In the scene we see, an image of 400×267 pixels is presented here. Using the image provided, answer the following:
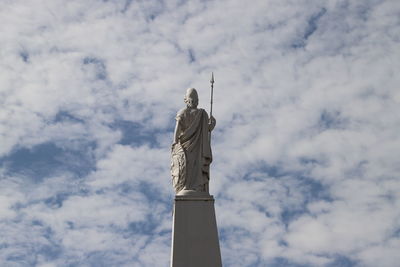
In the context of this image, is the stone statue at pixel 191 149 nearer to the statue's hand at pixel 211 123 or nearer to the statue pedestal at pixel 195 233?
the statue's hand at pixel 211 123

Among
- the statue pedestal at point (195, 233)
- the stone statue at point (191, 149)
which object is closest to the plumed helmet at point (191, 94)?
the stone statue at point (191, 149)

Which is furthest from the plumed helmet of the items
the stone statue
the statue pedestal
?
the statue pedestal

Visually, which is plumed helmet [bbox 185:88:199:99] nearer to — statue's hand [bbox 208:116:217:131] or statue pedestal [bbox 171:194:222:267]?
statue's hand [bbox 208:116:217:131]

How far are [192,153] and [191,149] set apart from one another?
0.42 ft

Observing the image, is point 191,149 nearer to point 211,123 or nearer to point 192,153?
point 192,153

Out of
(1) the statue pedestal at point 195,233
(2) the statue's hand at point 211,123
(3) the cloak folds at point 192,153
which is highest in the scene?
(2) the statue's hand at point 211,123

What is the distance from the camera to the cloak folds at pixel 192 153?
20578mm

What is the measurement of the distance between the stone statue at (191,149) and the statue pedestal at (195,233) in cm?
39

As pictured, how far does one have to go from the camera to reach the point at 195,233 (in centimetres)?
1942

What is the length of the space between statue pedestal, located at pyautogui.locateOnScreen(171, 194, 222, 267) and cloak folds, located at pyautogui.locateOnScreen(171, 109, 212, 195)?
1.97 feet

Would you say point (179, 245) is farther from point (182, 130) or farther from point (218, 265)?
point (182, 130)

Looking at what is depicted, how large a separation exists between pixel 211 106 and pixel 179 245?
15.8 feet

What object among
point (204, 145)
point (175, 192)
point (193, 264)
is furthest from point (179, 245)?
point (204, 145)

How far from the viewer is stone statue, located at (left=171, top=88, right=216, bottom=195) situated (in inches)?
809
